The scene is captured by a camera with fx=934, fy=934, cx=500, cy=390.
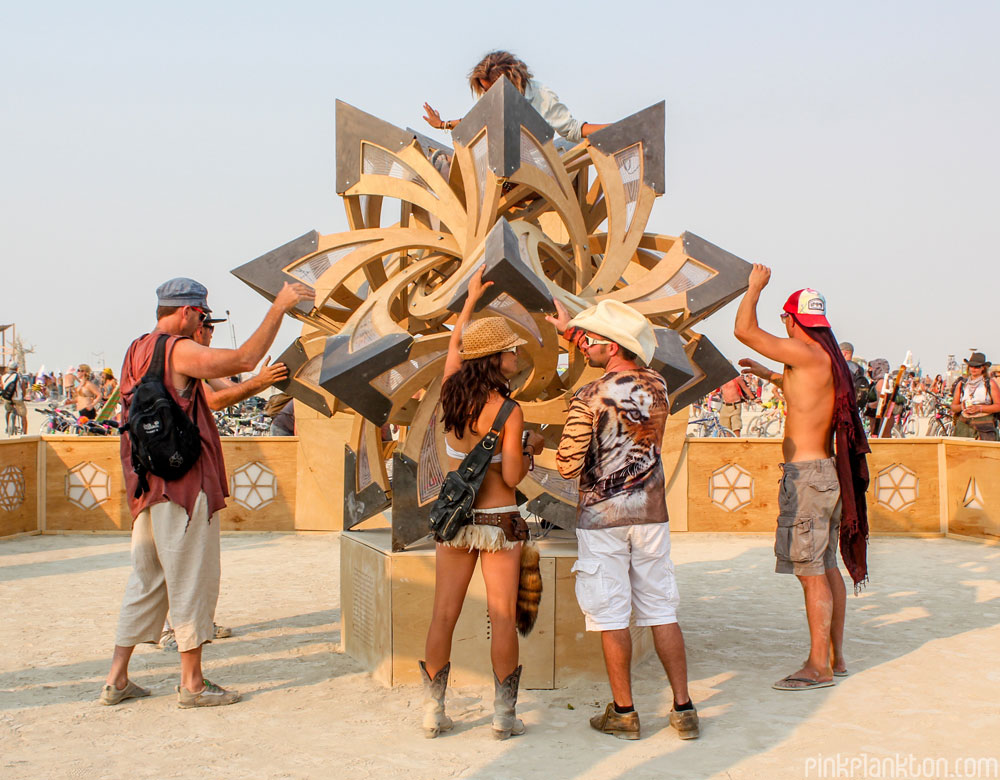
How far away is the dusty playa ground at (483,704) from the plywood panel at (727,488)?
307 centimetres

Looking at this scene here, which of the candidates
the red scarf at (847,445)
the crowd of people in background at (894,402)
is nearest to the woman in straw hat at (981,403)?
the crowd of people in background at (894,402)

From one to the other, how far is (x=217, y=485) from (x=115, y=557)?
521 cm

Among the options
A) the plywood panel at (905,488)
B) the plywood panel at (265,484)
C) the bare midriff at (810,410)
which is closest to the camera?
the bare midriff at (810,410)

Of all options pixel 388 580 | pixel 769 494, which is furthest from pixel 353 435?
pixel 769 494

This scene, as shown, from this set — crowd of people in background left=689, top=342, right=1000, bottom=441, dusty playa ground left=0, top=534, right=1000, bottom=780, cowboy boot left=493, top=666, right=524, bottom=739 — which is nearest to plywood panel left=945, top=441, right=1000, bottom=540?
crowd of people in background left=689, top=342, right=1000, bottom=441

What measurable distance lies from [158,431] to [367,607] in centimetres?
173

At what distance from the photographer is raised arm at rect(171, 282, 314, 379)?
462 cm

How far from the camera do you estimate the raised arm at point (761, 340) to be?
17.1ft

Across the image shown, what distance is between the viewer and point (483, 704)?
5039mm

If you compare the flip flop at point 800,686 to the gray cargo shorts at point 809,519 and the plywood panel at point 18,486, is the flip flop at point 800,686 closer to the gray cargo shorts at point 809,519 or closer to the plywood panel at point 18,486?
the gray cargo shorts at point 809,519

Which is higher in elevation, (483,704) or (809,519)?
(809,519)

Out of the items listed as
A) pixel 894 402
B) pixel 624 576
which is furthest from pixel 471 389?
A: pixel 894 402

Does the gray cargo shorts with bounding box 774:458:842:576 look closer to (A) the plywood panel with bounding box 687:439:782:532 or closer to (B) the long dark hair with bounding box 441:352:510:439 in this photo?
(B) the long dark hair with bounding box 441:352:510:439

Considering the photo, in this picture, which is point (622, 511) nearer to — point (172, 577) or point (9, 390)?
point (172, 577)
